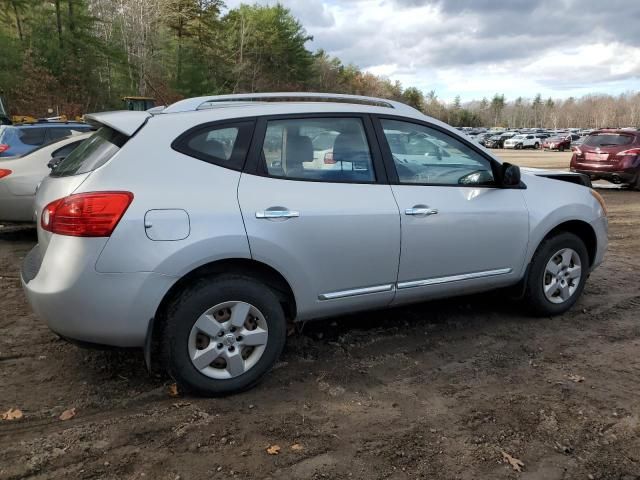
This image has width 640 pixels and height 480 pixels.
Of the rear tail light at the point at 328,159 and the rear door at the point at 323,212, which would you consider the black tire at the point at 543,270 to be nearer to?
the rear door at the point at 323,212

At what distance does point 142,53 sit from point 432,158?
46040 mm

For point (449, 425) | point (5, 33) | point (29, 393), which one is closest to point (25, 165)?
point (29, 393)

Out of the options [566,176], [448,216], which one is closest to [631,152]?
[566,176]

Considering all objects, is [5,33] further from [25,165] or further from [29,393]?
[29,393]

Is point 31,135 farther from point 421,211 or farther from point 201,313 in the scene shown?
point 421,211

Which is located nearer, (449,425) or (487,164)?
(449,425)

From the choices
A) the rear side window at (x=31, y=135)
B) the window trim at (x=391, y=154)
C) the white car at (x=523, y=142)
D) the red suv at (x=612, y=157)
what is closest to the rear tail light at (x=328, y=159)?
the window trim at (x=391, y=154)

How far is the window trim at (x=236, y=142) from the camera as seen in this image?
10.5 ft

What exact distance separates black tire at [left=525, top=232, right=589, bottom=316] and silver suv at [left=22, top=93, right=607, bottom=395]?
0.80ft

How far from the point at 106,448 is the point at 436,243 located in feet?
7.86

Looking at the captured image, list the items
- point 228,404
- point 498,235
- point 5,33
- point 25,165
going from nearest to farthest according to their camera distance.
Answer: point 228,404 < point 498,235 < point 25,165 < point 5,33

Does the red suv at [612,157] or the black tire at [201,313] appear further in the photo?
the red suv at [612,157]

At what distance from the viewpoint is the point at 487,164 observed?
4.21 metres

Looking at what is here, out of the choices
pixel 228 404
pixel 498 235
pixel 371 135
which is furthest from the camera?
pixel 498 235
